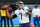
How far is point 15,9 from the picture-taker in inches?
197

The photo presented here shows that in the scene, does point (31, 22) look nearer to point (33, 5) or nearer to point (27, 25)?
point (27, 25)

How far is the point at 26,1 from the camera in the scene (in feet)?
15.9

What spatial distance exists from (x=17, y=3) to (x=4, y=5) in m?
0.43

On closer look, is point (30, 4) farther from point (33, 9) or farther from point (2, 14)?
point (2, 14)

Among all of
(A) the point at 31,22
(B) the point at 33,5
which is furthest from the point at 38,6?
(A) the point at 31,22

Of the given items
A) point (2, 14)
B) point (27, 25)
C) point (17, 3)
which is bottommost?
point (27, 25)

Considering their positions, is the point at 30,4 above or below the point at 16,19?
above

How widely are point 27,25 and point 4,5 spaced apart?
39.2 inches

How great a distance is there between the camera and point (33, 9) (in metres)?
4.99

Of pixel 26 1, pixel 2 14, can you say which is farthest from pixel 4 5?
pixel 26 1

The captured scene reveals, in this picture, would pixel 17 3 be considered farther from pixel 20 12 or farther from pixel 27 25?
pixel 27 25

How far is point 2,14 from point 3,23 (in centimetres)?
30

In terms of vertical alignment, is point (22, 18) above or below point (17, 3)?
below

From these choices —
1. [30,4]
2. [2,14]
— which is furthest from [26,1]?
[2,14]
